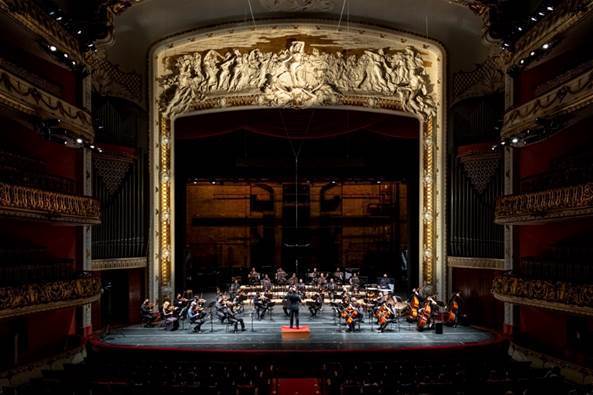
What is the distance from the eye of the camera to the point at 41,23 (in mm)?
12141

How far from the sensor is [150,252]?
1738cm

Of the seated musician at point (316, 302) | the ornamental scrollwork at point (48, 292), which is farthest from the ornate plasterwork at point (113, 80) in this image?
the seated musician at point (316, 302)

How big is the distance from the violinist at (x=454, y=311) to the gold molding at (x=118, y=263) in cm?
903

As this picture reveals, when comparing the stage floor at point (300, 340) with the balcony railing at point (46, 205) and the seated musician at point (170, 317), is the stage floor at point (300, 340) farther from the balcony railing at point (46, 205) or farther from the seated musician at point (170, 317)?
the balcony railing at point (46, 205)

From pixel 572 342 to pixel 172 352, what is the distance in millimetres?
8847

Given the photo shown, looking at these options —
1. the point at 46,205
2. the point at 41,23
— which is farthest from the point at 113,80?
the point at 46,205

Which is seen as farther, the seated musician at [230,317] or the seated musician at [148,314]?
the seated musician at [148,314]

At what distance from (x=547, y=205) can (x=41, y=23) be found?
11261 mm

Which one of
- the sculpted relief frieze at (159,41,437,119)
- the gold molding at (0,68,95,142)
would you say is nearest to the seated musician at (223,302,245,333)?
the gold molding at (0,68,95,142)

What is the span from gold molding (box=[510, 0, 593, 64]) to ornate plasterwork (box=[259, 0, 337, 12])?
18.7ft

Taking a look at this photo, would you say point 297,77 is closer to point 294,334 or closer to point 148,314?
point 294,334

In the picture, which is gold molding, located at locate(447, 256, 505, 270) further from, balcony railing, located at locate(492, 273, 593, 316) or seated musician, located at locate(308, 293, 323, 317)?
seated musician, located at locate(308, 293, 323, 317)

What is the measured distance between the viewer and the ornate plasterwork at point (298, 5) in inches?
661

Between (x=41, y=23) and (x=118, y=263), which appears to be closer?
(x=41, y=23)
